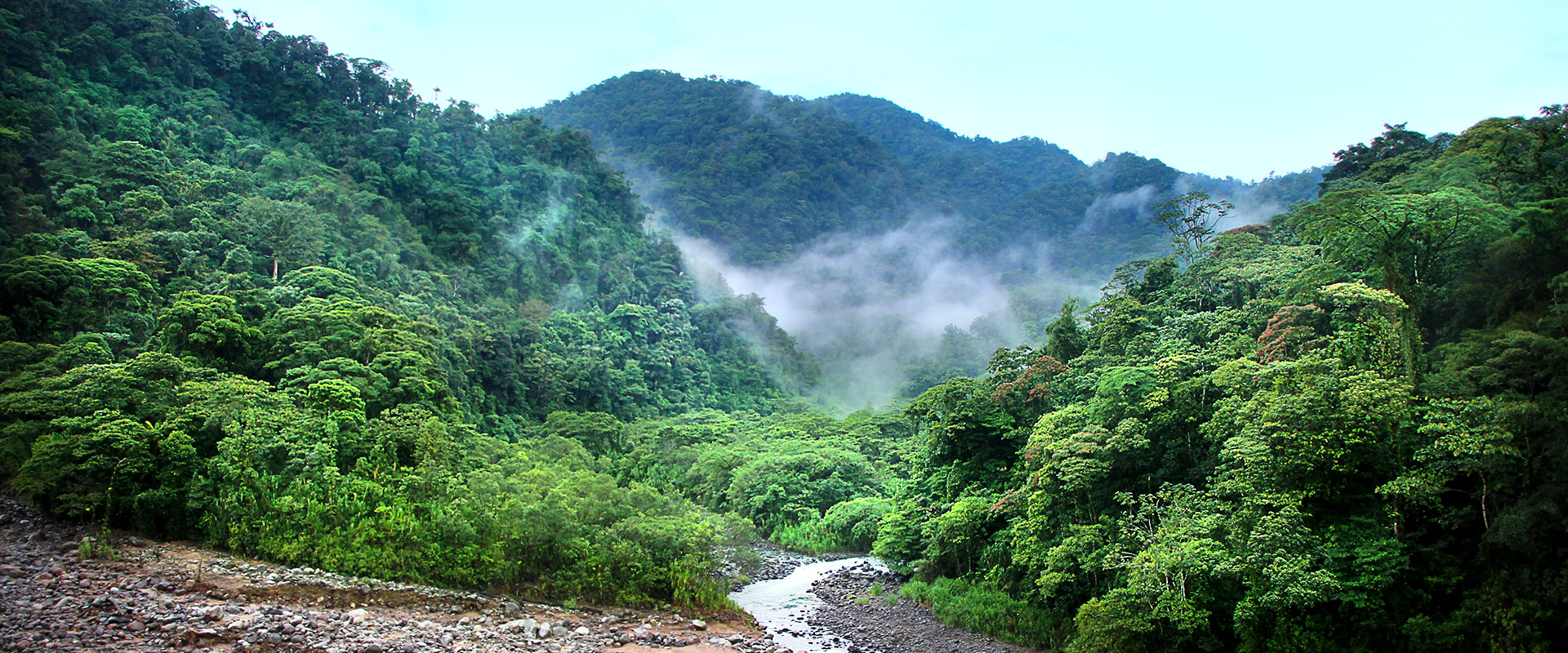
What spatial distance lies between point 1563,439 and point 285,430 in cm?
2542

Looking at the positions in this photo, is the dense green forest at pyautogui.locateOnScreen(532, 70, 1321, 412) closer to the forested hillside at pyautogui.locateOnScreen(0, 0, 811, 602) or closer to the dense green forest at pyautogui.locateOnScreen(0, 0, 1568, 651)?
the forested hillside at pyautogui.locateOnScreen(0, 0, 811, 602)

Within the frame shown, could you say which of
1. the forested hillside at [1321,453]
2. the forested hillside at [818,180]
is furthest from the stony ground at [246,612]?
the forested hillside at [818,180]

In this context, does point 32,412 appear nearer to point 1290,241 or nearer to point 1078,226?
point 1290,241

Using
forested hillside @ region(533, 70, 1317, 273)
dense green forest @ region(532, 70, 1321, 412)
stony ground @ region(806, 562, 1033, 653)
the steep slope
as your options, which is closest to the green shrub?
stony ground @ region(806, 562, 1033, 653)

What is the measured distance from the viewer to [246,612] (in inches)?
634

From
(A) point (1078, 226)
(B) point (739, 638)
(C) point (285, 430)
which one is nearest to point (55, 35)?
(C) point (285, 430)

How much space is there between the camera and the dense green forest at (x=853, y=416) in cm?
1427

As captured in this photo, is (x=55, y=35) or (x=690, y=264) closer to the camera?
(x=55, y=35)

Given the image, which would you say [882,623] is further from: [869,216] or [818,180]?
[869,216]

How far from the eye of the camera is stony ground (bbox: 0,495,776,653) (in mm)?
14422

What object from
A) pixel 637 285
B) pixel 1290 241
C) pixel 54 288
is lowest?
pixel 54 288

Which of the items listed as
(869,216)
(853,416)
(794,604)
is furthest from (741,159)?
(794,604)

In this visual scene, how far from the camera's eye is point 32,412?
19672 millimetres

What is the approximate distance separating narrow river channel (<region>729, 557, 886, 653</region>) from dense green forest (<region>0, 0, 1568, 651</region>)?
165 cm
